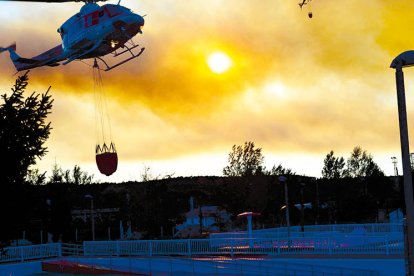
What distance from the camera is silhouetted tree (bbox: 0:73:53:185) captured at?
15.7 metres

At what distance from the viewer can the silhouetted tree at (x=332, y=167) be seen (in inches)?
3799

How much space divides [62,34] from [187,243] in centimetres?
1495

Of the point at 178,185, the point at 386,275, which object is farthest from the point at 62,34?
the point at 178,185

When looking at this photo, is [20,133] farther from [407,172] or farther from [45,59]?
[45,59]

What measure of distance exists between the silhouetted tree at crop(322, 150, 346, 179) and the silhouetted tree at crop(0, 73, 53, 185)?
8235 centimetres

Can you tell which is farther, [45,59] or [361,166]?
[361,166]

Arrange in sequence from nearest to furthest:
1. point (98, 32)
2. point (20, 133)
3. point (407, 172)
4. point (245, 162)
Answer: point (407, 172)
point (20, 133)
point (98, 32)
point (245, 162)

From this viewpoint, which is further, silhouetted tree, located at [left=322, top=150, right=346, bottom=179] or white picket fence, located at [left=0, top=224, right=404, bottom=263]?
silhouetted tree, located at [left=322, top=150, right=346, bottom=179]

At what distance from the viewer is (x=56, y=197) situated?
6894 cm

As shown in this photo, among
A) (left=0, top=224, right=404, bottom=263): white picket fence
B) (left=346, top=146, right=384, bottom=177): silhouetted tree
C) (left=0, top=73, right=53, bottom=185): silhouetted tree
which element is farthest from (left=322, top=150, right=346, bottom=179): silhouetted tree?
(left=0, top=73, right=53, bottom=185): silhouetted tree

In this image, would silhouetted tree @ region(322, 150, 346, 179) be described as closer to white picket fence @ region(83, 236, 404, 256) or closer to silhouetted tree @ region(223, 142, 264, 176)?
silhouetted tree @ region(223, 142, 264, 176)

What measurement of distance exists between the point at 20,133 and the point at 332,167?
275ft

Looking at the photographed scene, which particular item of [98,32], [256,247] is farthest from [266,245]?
[98,32]

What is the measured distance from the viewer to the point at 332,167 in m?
96.8
